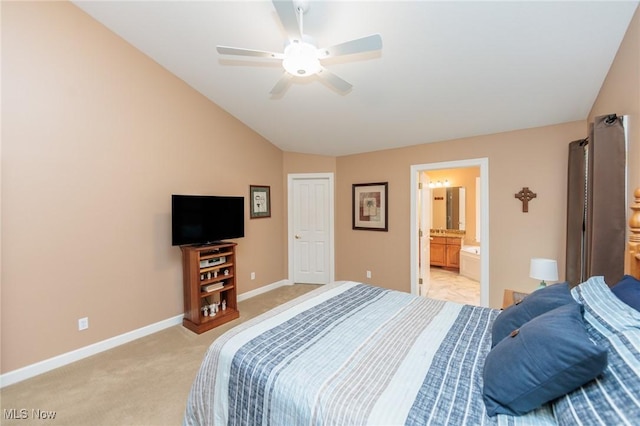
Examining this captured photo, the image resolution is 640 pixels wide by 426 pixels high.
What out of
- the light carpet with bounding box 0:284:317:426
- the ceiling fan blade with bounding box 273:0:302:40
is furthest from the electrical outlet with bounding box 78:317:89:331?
the ceiling fan blade with bounding box 273:0:302:40

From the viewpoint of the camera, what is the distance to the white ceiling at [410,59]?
6.17 feet

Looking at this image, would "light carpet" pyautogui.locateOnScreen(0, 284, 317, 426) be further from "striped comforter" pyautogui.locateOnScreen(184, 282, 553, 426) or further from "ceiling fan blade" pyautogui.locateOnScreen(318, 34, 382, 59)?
"ceiling fan blade" pyautogui.locateOnScreen(318, 34, 382, 59)

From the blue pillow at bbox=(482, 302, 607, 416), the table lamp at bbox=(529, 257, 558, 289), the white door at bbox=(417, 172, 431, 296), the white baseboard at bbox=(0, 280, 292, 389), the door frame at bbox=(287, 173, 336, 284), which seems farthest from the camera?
the door frame at bbox=(287, 173, 336, 284)

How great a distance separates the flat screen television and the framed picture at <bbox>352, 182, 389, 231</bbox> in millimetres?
1964

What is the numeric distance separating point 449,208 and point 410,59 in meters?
4.65

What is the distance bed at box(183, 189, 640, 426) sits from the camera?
0.90 metres

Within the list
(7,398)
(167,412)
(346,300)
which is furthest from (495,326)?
(7,398)

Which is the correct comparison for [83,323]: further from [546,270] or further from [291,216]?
[546,270]

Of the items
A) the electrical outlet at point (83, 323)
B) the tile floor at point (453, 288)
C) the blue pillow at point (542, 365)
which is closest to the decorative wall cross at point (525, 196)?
the tile floor at point (453, 288)

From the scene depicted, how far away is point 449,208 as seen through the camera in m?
6.25

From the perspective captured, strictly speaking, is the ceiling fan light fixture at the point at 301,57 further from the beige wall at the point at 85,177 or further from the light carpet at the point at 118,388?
the light carpet at the point at 118,388

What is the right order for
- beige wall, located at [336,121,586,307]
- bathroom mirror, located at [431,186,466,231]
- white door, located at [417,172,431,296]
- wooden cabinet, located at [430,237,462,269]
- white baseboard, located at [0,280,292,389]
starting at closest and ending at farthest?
white baseboard, located at [0,280,292,389], beige wall, located at [336,121,586,307], white door, located at [417,172,431,296], wooden cabinet, located at [430,237,462,269], bathroom mirror, located at [431,186,466,231]

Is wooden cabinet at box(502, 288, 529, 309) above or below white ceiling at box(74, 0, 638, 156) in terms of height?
below

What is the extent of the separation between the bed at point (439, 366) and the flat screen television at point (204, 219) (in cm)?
184
